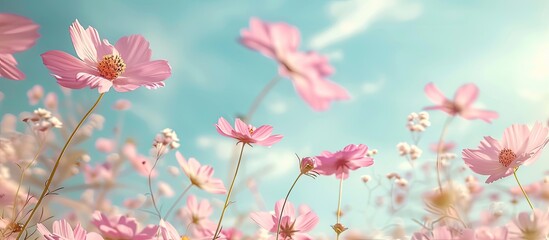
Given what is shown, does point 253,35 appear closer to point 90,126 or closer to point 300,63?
point 300,63

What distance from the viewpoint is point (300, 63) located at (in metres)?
0.24

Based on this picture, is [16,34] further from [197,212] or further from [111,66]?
[197,212]

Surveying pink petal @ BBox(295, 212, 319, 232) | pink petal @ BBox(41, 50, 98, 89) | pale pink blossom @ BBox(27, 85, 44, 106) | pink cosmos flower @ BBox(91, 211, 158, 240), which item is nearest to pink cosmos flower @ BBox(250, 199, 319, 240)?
pink petal @ BBox(295, 212, 319, 232)

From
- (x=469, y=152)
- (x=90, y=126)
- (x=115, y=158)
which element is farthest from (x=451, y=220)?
(x=90, y=126)

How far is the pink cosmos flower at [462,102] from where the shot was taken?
0.54 meters

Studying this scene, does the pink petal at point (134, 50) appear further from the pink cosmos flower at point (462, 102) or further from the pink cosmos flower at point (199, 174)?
the pink cosmos flower at point (462, 102)

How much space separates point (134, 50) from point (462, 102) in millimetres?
382

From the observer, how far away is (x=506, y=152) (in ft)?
1.53

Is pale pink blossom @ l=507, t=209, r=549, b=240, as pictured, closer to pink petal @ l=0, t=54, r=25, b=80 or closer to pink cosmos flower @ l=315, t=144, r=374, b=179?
pink cosmos flower @ l=315, t=144, r=374, b=179

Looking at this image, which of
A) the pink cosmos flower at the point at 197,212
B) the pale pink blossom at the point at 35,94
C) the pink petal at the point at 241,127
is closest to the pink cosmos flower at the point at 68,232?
the pink petal at the point at 241,127

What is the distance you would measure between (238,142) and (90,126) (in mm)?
959

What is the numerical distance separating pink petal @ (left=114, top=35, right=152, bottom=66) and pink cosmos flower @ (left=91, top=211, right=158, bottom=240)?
5.9 inches

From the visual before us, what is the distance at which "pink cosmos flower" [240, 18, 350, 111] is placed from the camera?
225mm

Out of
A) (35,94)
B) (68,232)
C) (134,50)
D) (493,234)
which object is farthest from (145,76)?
(35,94)
